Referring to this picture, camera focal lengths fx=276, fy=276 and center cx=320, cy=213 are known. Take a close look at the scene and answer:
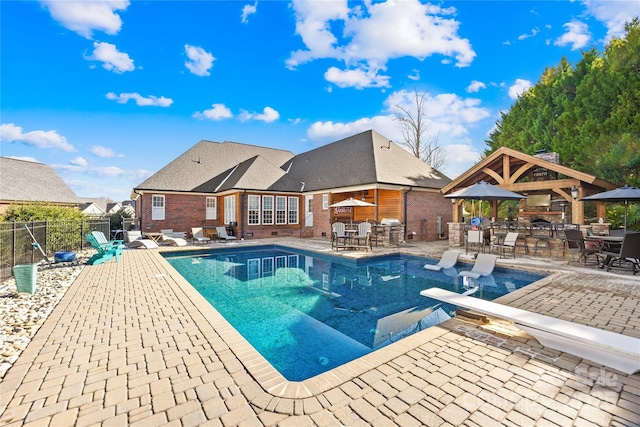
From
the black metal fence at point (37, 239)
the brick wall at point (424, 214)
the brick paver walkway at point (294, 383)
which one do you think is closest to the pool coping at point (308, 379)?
the brick paver walkway at point (294, 383)

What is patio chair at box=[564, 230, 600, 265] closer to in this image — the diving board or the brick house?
the diving board

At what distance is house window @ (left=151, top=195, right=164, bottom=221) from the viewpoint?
1773cm

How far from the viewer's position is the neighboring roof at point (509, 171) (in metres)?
10.3

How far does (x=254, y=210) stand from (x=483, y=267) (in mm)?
13403

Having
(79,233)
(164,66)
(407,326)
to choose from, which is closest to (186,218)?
(79,233)

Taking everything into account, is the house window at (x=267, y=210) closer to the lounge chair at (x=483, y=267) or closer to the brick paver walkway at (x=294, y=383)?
the lounge chair at (x=483, y=267)

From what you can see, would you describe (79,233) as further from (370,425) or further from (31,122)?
(370,425)

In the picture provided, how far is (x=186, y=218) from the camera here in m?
18.8

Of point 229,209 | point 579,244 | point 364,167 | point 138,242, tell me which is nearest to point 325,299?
point 579,244

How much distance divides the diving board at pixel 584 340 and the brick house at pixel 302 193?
36.5 ft

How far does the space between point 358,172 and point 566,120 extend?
1189 centimetres

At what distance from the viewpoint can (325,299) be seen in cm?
669

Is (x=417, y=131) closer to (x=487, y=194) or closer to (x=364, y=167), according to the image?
(x=364, y=167)

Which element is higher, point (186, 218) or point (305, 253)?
point (186, 218)
